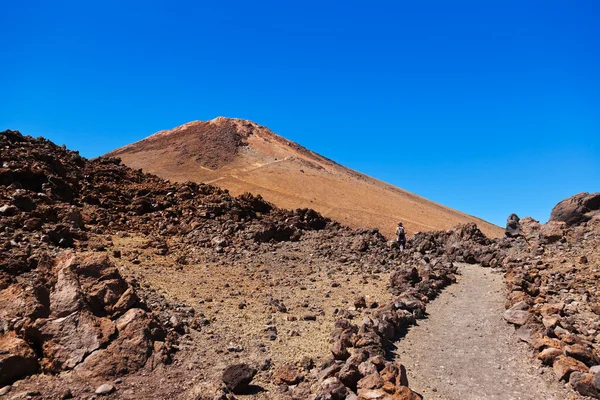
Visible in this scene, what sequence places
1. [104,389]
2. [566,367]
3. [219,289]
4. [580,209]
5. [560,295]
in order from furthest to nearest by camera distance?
[580,209] < [219,289] < [560,295] < [566,367] < [104,389]

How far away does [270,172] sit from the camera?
52375mm

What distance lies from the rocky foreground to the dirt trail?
0.36 m

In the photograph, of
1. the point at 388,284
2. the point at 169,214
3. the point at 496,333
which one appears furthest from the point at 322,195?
the point at 496,333

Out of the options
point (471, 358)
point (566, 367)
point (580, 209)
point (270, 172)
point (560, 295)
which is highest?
point (270, 172)

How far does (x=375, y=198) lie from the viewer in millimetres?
50344

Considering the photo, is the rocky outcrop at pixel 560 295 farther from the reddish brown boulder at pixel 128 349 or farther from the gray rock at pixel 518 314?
the reddish brown boulder at pixel 128 349

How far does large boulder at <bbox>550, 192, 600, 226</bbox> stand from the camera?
21.7 m

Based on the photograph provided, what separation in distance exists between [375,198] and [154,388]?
45209 mm

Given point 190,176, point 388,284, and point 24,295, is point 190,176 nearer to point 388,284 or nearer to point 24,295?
point 388,284

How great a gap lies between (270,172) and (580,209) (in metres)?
35.5

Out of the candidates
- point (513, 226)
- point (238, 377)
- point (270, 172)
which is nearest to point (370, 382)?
point (238, 377)

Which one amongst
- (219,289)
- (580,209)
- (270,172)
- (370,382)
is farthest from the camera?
(270,172)

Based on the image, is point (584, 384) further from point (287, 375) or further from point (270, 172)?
point (270, 172)

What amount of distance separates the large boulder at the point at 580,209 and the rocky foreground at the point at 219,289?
0.43ft
